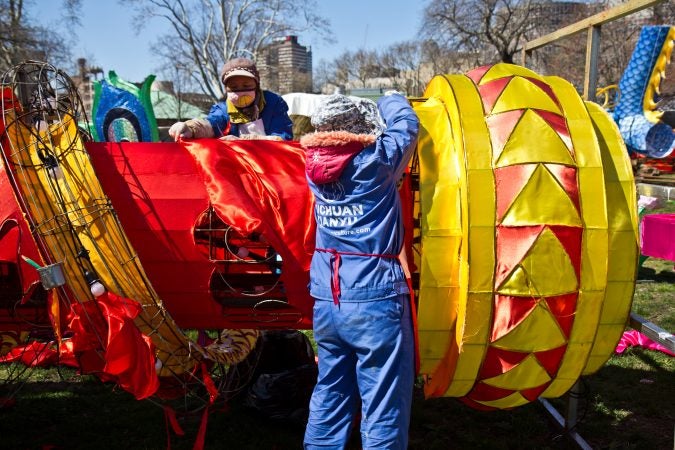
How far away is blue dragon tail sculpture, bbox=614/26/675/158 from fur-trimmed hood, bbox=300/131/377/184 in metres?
9.15

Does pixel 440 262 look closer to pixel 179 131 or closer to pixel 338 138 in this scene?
pixel 338 138

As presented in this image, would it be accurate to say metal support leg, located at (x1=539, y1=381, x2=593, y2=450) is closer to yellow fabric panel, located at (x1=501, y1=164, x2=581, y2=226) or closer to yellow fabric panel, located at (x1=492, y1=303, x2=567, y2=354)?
yellow fabric panel, located at (x1=492, y1=303, x2=567, y2=354)

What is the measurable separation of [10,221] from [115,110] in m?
3.12

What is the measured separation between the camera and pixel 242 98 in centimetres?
330

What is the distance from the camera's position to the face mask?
330 centimetres

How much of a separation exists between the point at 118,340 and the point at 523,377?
1.75 metres

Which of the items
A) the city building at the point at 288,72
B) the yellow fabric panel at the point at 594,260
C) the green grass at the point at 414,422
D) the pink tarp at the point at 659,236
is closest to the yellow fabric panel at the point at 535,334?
the yellow fabric panel at the point at 594,260

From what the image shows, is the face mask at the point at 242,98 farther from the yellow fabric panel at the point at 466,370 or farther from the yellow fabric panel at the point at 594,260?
the yellow fabric panel at the point at 594,260

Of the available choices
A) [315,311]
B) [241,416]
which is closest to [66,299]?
[315,311]

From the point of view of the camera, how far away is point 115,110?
5332 mm

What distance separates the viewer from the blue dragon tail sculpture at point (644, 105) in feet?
31.6

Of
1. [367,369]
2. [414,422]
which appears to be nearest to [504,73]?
[367,369]

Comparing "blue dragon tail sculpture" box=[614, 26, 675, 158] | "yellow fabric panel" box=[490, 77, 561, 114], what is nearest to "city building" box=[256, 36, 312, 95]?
"blue dragon tail sculpture" box=[614, 26, 675, 158]

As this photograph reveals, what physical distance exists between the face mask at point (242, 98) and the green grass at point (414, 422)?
6.35 feet
